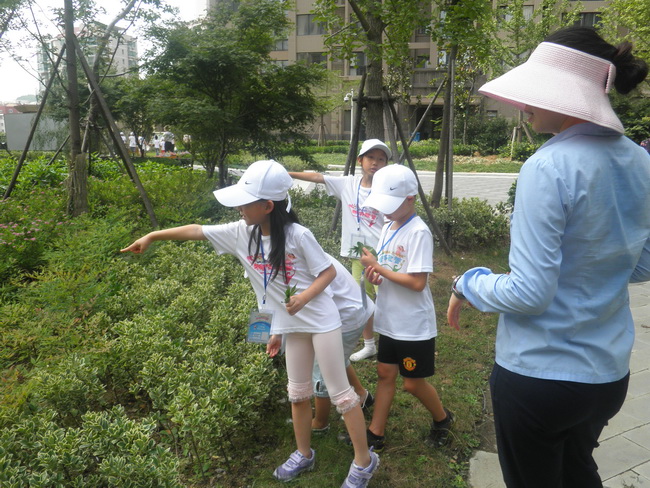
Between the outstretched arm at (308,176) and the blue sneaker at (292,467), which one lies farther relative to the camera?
the outstretched arm at (308,176)

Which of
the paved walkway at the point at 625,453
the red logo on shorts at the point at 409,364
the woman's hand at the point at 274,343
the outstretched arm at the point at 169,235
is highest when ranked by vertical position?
the outstretched arm at the point at 169,235

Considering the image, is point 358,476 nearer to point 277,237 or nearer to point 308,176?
point 277,237

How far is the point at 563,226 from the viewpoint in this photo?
1381mm

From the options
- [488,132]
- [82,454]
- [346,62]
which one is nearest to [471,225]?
[82,454]

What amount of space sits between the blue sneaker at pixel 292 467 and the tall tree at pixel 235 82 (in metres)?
6.16

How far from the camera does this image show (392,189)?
269cm

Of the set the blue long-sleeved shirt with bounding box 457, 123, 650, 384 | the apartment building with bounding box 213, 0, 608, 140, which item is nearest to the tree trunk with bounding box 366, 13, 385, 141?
the blue long-sleeved shirt with bounding box 457, 123, 650, 384

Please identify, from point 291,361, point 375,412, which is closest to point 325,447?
point 375,412

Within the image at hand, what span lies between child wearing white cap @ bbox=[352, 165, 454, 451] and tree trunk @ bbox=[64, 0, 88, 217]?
4.56m


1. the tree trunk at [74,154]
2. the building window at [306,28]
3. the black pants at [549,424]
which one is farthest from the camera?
the building window at [306,28]

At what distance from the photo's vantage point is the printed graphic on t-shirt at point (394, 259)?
8.82ft

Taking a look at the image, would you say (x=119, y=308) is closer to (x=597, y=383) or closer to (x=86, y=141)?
(x=597, y=383)

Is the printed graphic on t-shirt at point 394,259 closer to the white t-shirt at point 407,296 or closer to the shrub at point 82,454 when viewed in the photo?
the white t-shirt at point 407,296

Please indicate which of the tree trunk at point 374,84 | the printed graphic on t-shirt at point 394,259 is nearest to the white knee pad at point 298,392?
the printed graphic on t-shirt at point 394,259
